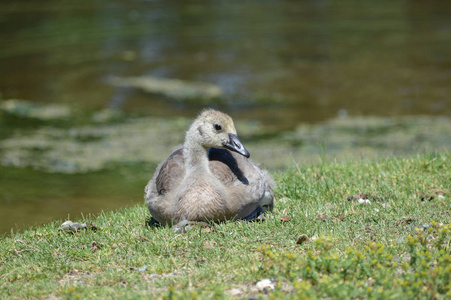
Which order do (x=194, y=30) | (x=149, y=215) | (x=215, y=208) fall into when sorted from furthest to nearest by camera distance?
(x=194, y=30), (x=149, y=215), (x=215, y=208)

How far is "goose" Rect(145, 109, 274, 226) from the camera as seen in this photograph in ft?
21.1

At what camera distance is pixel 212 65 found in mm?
20188

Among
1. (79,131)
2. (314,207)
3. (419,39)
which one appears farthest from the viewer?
(419,39)

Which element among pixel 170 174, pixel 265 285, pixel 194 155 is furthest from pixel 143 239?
pixel 265 285

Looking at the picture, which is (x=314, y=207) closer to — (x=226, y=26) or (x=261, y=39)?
(x=261, y=39)

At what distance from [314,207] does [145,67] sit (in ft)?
46.7

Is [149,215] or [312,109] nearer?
[149,215]

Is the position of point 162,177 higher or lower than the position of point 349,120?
higher

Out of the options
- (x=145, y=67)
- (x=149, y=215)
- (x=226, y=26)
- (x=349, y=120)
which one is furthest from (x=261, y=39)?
(x=149, y=215)

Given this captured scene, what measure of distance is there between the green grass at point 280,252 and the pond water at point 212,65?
11.4ft

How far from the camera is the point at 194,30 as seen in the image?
25766 millimetres

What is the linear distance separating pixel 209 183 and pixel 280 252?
4.73 ft

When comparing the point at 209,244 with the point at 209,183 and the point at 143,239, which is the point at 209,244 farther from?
the point at 209,183

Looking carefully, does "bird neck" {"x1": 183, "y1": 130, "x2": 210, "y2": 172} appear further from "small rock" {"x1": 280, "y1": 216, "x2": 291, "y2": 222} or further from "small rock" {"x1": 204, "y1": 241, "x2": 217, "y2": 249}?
"small rock" {"x1": 204, "y1": 241, "x2": 217, "y2": 249}
